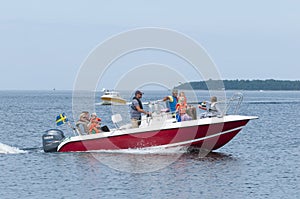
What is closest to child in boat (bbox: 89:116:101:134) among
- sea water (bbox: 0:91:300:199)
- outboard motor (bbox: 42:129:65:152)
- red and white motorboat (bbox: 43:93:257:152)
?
red and white motorboat (bbox: 43:93:257:152)

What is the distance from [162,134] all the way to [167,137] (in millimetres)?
242

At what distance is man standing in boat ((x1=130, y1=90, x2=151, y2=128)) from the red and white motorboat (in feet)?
0.77

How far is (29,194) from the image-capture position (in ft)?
61.6

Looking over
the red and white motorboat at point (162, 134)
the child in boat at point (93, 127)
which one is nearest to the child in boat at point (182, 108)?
the red and white motorboat at point (162, 134)

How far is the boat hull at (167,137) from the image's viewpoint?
2477 centimetres

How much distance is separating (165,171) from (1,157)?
25.8 feet

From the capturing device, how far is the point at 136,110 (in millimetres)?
25234

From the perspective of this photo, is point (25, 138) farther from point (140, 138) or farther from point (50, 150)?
point (140, 138)

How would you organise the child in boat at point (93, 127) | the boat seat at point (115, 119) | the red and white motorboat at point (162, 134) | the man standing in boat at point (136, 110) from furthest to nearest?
the child in boat at point (93, 127), the boat seat at point (115, 119), the man standing in boat at point (136, 110), the red and white motorboat at point (162, 134)

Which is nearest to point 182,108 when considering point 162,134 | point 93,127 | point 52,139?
point 162,134

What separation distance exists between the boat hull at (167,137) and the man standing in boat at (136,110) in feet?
1.55

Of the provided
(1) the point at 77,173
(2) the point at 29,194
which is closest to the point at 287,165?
(1) the point at 77,173

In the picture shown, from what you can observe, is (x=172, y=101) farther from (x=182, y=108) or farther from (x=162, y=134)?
(x=162, y=134)

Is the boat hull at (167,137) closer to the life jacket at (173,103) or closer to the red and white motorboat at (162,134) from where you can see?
the red and white motorboat at (162,134)
